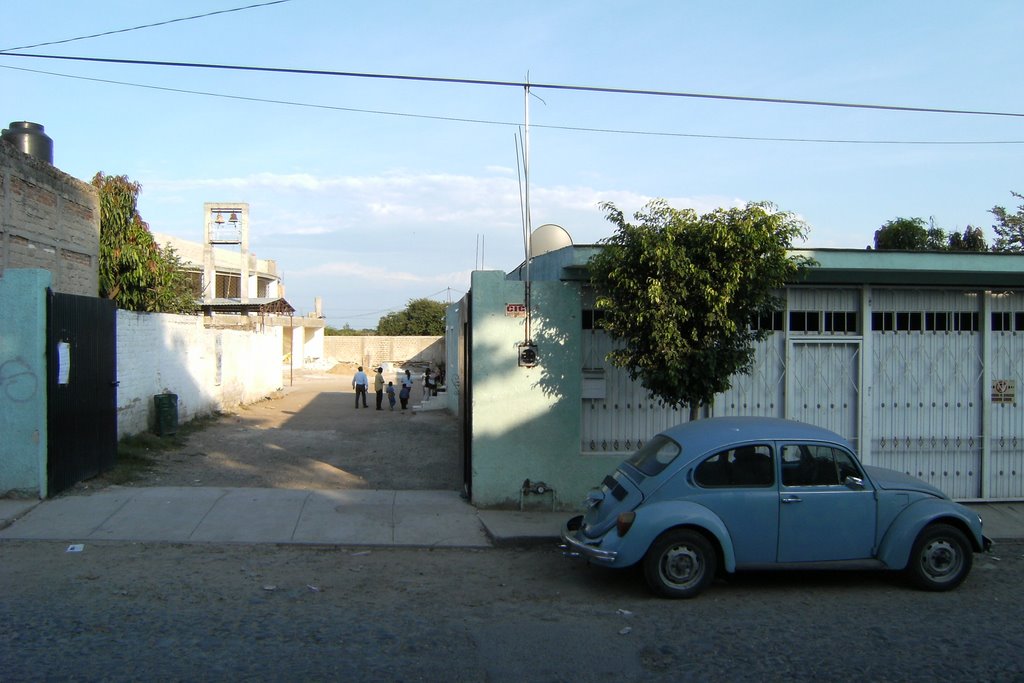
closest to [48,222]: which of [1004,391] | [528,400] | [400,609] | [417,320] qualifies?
[528,400]

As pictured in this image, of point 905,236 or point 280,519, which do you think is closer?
point 280,519

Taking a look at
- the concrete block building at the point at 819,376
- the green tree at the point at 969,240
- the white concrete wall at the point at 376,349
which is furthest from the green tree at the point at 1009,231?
the white concrete wall at the point at 376,349

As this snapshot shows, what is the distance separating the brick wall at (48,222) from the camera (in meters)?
13.0

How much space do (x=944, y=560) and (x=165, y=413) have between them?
1360 cm

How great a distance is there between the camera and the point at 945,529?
7449mm

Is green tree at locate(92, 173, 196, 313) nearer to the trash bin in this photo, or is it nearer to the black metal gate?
the trash bin

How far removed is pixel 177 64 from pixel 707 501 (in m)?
7.83

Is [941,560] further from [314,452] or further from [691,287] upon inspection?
[314,452]

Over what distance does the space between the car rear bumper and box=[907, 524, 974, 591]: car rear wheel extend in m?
2.90

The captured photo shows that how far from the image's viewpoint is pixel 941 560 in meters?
7.49

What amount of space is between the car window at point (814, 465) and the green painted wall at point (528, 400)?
3.25 m

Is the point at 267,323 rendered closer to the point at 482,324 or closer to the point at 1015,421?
the point at 482,324

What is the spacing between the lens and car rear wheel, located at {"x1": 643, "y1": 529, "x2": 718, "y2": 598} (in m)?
6.98

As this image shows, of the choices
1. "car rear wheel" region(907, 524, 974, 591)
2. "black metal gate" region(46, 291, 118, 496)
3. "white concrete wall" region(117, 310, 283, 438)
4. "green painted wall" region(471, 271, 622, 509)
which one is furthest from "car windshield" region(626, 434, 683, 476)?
"white concrete wall" region(117, 310, 283, 438)
